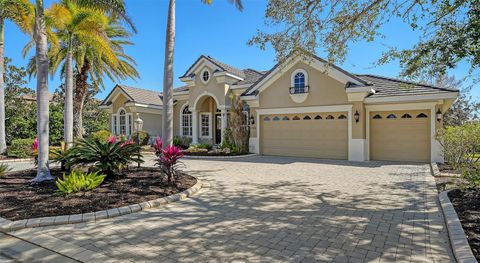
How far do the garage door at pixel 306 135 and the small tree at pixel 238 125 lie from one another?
1227 mm

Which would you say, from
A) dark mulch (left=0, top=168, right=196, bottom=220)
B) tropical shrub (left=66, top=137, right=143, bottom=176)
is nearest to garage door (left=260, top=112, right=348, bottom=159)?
dark mulch (left=0, top=168, right=196, bottom=220)

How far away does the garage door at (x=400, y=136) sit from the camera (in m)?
14.1

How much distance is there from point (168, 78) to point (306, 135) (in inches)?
415

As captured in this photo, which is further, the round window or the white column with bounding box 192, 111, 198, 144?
the white column with bounding box 192, 111, 198, 144

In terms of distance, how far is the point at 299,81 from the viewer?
1683cm

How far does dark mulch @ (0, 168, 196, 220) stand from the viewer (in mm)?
5797

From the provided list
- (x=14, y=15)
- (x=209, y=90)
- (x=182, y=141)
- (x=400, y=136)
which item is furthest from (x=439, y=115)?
(x=14, y=15)

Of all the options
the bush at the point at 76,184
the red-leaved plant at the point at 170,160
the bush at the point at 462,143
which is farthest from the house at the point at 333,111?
the bush at the point at 76,184

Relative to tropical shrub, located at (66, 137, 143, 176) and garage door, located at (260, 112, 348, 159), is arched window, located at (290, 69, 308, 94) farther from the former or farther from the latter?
tropical shrub, located at (66, 137, 143, 176)

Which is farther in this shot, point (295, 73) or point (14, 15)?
point (295, 73)

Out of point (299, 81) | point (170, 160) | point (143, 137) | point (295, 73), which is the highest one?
point (295, 73)

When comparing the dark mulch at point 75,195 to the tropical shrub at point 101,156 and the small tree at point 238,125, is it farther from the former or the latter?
the small tree at point 238,125

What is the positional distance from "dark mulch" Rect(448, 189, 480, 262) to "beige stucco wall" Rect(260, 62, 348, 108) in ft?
29.8

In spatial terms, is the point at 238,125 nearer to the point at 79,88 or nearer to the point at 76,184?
the point at 79,88
